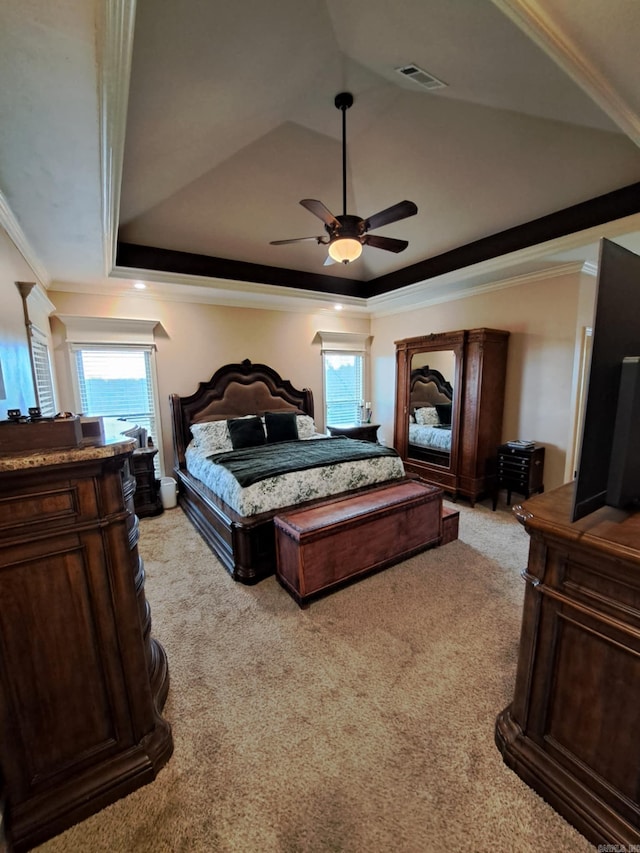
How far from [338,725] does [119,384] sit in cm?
404

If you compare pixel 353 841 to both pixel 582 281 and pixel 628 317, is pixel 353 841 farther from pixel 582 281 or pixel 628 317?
pixel 582 281

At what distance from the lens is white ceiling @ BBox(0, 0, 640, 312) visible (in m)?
1.35

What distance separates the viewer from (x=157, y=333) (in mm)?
4285

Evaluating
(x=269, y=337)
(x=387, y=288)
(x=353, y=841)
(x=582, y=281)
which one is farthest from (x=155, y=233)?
(x=353, y=841)

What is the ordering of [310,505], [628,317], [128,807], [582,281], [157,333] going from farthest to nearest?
[157,333] → [582,281] → [310,505] → [128,807] → [628,317]

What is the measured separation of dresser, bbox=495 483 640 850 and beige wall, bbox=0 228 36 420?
8.99 feet

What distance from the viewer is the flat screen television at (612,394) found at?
1067mm

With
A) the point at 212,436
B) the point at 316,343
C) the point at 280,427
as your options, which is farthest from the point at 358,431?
the point at 212,436

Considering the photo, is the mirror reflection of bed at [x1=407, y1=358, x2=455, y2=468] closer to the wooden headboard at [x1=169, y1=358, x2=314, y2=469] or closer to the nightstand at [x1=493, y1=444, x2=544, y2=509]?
the nightstand at [x1=493, y1=444, x2=544, y2=509]

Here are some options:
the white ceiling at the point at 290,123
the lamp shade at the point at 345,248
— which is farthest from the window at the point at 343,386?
the lamp shade at the point at 345,248

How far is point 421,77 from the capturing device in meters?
2.36

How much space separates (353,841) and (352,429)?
13.5ft

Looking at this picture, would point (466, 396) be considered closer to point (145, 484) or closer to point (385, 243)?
point (385, 243)

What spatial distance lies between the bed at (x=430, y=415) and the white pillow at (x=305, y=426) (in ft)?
4.55
